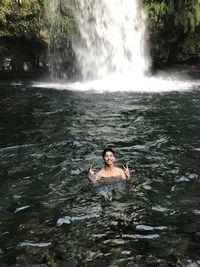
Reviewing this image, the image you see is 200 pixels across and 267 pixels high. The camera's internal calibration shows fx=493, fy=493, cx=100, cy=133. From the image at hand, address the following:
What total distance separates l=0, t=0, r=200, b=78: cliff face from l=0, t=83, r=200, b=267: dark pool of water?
174 inches

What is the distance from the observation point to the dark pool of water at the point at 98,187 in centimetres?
682

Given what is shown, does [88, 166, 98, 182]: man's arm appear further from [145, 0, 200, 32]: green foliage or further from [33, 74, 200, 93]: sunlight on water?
[145, 0, 200, 32]: green foliage

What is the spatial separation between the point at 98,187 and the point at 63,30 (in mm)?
11650

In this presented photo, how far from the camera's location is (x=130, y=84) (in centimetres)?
1908

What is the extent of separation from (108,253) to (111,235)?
529 millimetres

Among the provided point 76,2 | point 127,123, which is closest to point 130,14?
point 76,2

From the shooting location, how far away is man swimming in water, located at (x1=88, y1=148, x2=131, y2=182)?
941cm

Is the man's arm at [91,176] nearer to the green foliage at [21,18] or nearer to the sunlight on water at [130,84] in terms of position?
the sunlight on water at [130,84]

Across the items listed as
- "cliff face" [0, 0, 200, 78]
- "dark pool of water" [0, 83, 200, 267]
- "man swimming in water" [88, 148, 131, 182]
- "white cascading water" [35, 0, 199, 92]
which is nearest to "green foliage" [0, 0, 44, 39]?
"cliff face" [0, 0, 200, 78]

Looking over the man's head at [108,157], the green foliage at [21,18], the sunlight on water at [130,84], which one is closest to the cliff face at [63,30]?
the green foliage at [21,18]

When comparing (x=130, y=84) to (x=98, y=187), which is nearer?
(x=98, y=187)

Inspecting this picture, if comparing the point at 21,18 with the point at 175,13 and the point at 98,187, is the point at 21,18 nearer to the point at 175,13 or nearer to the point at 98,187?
the point at 175,13

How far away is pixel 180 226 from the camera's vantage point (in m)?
7.50

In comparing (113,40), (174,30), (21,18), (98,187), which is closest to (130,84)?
(113,40)
